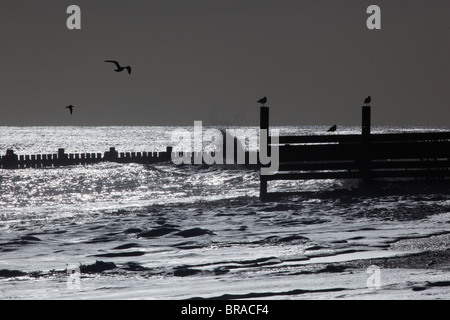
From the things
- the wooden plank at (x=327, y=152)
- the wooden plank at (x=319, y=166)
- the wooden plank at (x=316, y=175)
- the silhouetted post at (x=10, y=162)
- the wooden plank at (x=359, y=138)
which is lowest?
the silhouetted post at (x=10, y=162)

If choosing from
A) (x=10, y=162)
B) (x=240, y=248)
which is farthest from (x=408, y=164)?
(x=10, y=162)

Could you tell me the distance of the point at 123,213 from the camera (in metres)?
20.9

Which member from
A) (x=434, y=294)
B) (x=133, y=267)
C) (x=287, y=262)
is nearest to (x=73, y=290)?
(x=133, y=267)

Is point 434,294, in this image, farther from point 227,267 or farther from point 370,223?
point 370,223

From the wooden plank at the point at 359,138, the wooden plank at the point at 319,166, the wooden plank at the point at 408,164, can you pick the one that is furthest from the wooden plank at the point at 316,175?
the wooden plank at the point at 359,138

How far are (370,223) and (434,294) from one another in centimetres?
706

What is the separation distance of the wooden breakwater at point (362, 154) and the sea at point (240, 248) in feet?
1.77

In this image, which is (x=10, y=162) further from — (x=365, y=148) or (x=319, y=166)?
(x=365, y=148)

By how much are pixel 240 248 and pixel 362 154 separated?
35.0 ft

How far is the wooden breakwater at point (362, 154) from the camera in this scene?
22.4m

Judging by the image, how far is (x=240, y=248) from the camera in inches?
510

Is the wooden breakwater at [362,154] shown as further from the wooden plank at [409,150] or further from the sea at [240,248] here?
the sea at [240,248]

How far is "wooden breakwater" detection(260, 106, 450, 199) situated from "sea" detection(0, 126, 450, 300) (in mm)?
539

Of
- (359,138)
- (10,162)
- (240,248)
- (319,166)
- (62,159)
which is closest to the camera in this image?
(240,248)
